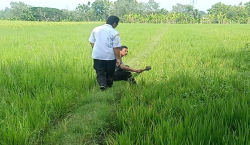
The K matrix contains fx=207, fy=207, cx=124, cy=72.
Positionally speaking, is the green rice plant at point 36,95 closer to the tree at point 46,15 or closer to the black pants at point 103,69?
the black pants at point 103,69

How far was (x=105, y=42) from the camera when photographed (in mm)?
3348

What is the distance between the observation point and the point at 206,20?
63.8 meters

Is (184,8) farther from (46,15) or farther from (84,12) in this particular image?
(46,15)

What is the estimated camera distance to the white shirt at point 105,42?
3320 mm

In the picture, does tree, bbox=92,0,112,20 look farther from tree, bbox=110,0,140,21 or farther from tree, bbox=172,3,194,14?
tree, bbox=172,3,194,14

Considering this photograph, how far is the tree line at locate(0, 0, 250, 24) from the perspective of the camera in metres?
62.4

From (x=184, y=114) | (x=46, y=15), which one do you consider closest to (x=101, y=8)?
(x=46, y=15)

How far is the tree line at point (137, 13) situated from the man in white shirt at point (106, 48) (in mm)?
62432

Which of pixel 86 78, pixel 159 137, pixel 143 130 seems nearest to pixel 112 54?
pixel 86 78

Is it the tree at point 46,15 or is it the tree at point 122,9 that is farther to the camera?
the tree at point 122,9

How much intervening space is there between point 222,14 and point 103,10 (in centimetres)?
4175

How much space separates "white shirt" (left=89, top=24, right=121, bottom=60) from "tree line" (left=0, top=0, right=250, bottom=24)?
205 feet

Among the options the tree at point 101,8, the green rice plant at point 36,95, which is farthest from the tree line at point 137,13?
the green rice plant at point 36,95

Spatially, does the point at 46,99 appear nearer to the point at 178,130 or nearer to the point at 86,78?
the point at 86,78
